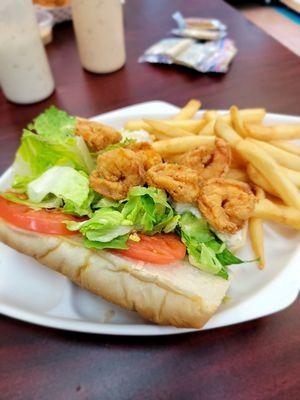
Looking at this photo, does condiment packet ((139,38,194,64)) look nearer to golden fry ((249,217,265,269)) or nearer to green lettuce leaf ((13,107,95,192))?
green lettuce leaf ((13,107,95,192))

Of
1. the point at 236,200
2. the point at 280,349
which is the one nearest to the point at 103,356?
the point at 280,349

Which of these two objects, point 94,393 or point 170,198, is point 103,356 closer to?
point 94,393

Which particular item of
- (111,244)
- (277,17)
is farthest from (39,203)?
(277,17)

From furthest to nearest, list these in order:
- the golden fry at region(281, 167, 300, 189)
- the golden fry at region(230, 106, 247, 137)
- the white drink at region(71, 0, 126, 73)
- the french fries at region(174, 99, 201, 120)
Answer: the white drink at region(71, 0, 126, 73) → the french fries at region(174, 99, 201, 120) → the golden fry at region(230, 106, 247, 137) → the golden fry at region(281, 167, 300, 189)

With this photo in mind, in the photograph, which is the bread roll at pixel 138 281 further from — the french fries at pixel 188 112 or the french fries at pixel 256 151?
Result: the french fries at pixel 188 112

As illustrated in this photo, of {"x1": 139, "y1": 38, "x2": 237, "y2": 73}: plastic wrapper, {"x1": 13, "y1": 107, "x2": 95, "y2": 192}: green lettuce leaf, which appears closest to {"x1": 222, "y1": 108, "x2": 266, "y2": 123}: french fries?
{"x1": 13, "y1": 107, "x2": 95, "y2": 192}: green lettuce leaf

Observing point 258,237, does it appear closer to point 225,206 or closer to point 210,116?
point 225,206
